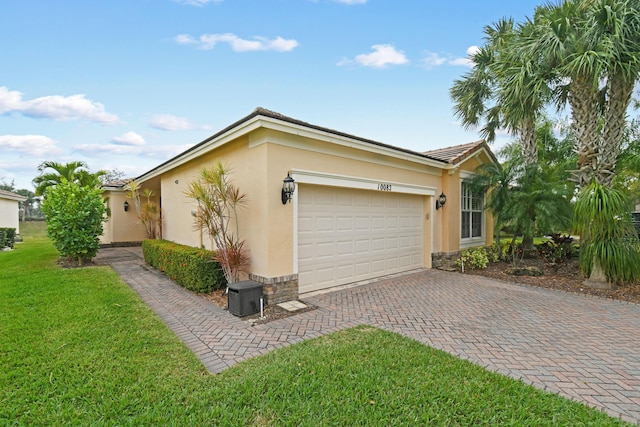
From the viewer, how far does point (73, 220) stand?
1002 cm

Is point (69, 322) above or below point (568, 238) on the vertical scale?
below

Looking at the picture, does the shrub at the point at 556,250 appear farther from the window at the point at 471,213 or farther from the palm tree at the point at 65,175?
the palm tree at the point at 65,175

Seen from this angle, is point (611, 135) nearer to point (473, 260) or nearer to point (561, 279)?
point (561, 279)

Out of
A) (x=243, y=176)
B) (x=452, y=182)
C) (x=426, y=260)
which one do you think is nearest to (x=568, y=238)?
(x=452, y=182)

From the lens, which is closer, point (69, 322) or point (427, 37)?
point (69, 322)

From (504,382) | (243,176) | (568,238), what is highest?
(243,176)

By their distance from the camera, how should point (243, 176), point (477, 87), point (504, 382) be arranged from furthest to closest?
point (477, 87) → point (243, 176) → point (504, 382)

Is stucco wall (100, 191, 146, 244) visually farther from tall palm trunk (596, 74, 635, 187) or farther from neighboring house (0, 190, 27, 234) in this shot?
tall palm trunk (596, 74, 635, 187)

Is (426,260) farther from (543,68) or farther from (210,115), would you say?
(210,115)

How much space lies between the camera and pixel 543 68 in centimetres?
838

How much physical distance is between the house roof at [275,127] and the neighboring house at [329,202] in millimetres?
26

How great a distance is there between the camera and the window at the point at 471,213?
11.6 metres

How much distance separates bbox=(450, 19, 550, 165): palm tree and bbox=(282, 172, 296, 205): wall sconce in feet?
22.7

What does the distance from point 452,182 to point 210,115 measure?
400 inches
